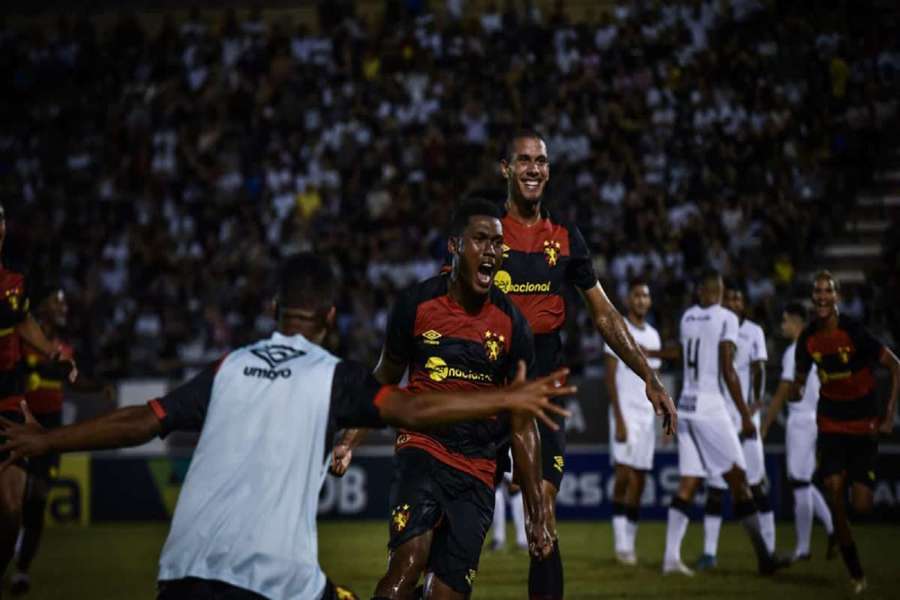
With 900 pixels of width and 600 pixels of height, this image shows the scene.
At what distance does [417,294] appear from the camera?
711cm

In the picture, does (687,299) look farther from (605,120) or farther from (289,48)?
(289,48)

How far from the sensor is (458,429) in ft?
22.9

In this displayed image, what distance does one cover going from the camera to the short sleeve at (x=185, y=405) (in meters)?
4.90

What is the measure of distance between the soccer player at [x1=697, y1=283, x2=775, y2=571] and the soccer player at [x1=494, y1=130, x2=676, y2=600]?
5.87m

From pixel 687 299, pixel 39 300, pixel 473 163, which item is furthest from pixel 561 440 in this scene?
pixel 473 163

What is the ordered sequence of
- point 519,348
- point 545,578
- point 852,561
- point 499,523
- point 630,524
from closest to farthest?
point 519,348 → point 545,578 → point 852,561 → point 630,524 → point 499,523

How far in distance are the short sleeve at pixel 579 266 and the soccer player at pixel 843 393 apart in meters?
4.41

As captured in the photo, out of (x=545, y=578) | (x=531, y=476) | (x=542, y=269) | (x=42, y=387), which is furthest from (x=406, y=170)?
(x=531, y=476)

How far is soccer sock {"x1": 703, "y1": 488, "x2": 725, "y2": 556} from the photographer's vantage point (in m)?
13.8

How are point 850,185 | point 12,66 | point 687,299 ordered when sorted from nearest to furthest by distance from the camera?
point 687,299 < point 850,185 < point 12,66

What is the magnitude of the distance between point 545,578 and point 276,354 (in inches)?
122

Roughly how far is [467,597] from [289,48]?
22.9 meters

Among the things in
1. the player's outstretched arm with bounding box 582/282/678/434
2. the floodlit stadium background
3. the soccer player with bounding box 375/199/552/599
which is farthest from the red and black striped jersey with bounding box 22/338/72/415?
the soccer player with bounding box 375/199/552/599

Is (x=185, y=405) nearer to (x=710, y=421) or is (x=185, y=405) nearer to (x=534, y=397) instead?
(x=534, y=397)
